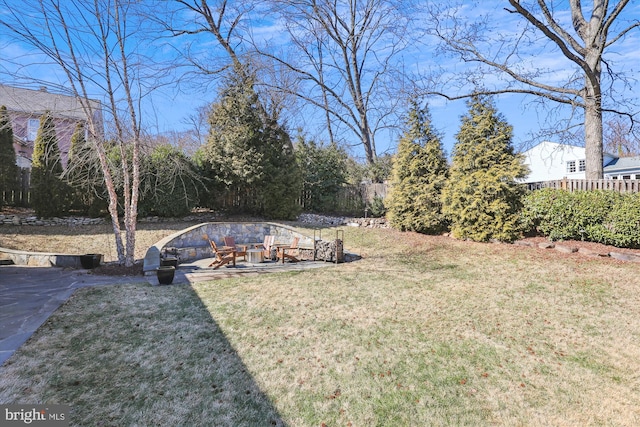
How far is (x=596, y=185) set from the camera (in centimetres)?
878

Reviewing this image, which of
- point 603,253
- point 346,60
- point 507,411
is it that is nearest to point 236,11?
point 346,60

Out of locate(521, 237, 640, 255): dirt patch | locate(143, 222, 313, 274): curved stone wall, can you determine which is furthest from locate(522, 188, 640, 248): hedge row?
locate(143, 222, 313, 274): curved stone wall

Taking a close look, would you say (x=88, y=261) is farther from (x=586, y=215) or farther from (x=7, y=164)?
(x=586, y=215)

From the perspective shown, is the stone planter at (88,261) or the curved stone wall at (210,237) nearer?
the stone planter at (88,261)

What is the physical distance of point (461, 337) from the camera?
417 cm

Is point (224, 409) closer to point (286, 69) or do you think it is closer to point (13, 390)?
point (13, 390)

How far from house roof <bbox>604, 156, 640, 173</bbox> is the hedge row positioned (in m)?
20.8

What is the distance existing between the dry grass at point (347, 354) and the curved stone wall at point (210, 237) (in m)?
2.32

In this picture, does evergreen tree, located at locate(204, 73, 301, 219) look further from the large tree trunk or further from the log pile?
the large tree trunk

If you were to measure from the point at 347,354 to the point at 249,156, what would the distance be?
10.4 meters

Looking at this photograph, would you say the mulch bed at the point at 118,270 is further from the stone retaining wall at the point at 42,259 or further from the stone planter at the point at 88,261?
the stone retaining wall at the point at 42,259

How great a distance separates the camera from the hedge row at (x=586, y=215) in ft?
23.9

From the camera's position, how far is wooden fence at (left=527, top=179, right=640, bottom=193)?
8328 mm

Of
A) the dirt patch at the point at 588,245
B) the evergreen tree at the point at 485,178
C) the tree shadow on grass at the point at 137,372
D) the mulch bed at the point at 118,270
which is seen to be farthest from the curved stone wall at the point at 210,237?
the dirt patch at the point at 588,245
